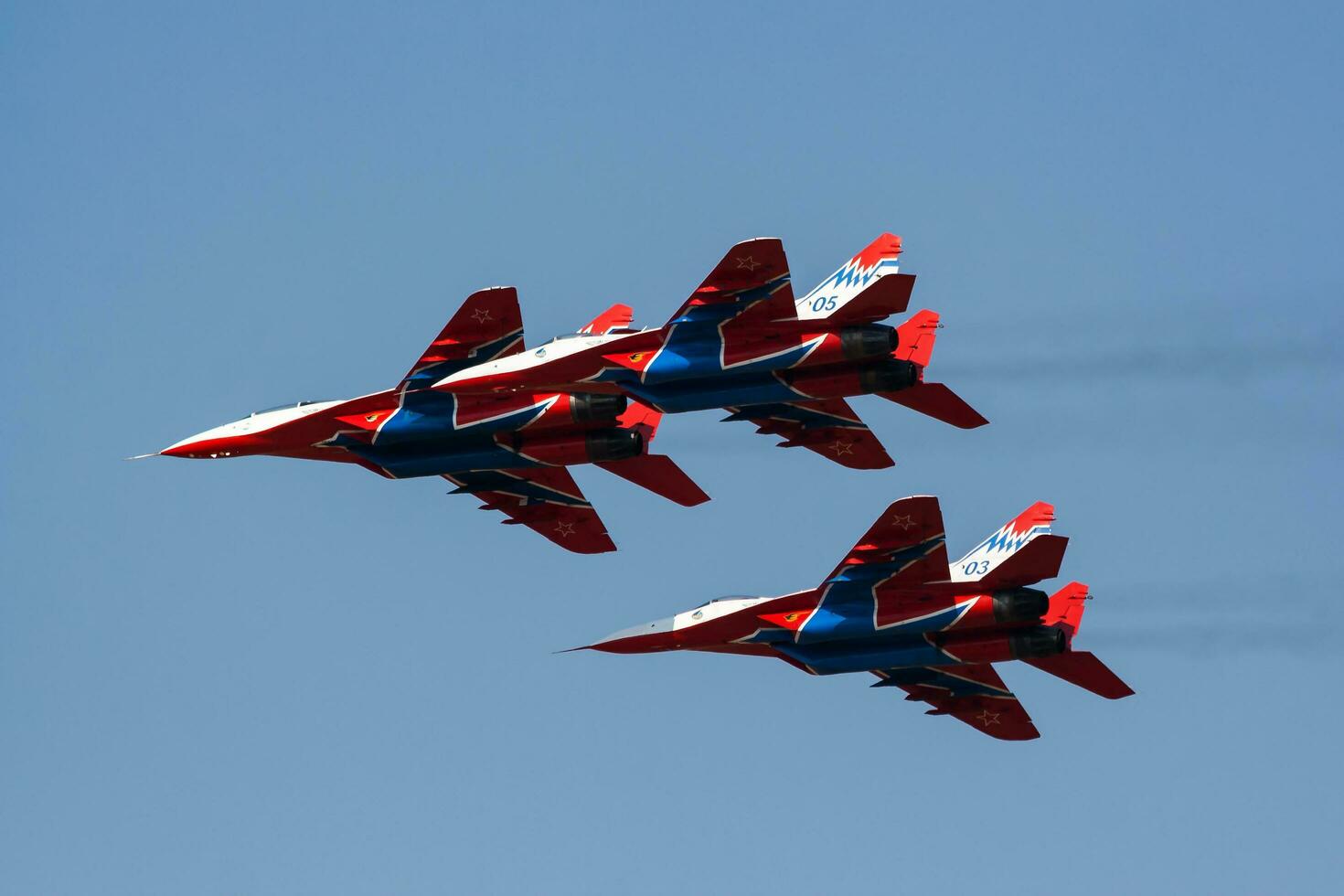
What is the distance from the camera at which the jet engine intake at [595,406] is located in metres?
85.9

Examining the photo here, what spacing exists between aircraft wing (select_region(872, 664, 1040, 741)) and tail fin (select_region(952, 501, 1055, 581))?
3173 millimetres

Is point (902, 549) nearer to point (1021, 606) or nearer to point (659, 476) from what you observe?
point (1021, 606)

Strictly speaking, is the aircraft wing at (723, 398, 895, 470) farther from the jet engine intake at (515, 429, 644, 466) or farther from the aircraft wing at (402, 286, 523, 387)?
the aircraft wing at (402, 286, 523, 387)

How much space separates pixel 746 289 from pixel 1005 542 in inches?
599

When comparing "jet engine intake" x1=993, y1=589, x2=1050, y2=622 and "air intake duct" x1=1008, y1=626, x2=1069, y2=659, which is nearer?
"jet engine intake" x1=993, y1=589, x2=1050, y2=622

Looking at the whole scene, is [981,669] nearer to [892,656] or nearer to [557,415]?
[892,656]

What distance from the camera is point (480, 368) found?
280ft

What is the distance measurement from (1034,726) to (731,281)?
2035 centimetres

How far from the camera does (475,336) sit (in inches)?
3398

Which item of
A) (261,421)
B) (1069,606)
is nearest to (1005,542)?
(1069,606)

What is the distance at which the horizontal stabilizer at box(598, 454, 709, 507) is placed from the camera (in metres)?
89.1

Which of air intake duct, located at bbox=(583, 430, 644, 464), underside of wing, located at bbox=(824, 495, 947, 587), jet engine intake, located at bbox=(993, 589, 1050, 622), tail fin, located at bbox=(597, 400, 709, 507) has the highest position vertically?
air intake duct, located at bbox=(583, 430, 644, 464)

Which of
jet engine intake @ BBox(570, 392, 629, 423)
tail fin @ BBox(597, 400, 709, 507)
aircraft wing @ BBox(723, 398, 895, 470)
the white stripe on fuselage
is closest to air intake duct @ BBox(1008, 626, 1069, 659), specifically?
aircraft wing @ BBox(723, 398, 895, 470)

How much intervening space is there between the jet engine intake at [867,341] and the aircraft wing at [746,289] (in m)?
1.68
